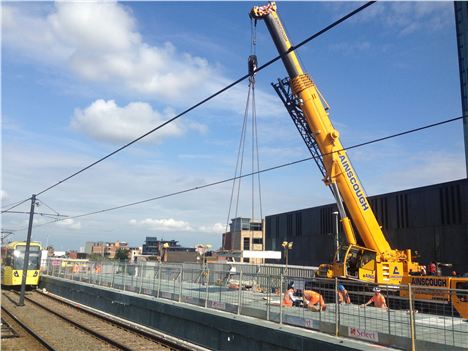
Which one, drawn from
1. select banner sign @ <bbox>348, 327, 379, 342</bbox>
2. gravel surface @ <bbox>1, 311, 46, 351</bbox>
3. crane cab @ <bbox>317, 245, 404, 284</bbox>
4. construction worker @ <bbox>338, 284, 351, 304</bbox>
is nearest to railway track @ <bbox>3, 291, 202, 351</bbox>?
gravel surface @ <bbox>1, 311, 46, 351</bbox>

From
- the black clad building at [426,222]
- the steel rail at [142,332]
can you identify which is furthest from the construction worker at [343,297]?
the black clad building at [426,222]

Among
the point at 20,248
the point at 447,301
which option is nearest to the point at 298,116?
the point at 447,301

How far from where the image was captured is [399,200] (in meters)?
38.4

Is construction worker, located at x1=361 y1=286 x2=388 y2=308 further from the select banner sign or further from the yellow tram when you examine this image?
the yellow tram

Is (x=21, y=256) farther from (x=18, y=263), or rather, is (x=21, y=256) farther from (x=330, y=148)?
(x=330, y=148)

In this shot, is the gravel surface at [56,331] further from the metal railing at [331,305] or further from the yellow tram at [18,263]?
the yellow tram at [18,263]

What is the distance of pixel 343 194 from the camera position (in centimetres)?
1939

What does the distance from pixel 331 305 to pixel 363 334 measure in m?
1.30

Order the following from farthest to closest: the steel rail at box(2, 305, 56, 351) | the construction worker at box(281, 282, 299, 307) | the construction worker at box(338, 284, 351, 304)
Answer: the steel rail at box(2, 305, 56, 351) → the construction worker at box(281, 282, 299, 307) → the construction worker at box(338, 284, 351, 304)

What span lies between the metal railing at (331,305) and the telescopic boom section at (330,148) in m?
5.20

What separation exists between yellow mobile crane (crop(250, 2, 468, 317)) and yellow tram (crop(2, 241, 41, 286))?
79.6 ft

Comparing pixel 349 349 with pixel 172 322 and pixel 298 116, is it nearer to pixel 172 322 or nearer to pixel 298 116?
pixel 172 322

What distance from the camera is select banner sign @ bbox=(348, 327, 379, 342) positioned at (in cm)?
949

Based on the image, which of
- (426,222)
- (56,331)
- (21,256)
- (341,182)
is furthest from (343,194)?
(21,256)
